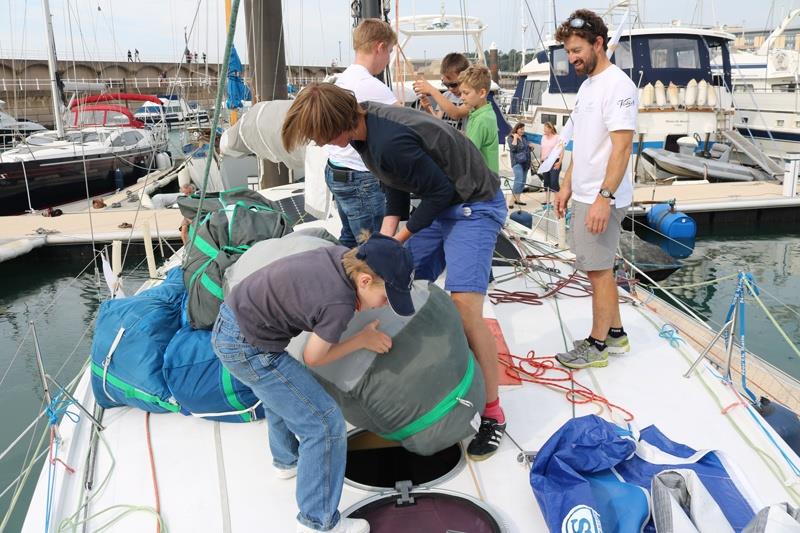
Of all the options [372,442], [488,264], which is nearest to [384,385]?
[372,442]

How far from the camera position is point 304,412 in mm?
2100

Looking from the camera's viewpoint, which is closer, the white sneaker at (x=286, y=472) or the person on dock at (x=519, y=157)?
the white sneaker at (x=286, y=472)

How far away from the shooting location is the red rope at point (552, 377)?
304 cm

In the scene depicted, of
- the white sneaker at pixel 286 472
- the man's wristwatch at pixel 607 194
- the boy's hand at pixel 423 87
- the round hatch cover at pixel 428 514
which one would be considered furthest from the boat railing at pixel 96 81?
the round hatch cover at pixel 428 514

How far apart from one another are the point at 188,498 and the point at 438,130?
5.73ft

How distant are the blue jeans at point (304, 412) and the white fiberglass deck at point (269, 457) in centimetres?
27

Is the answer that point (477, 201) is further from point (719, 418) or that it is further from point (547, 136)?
point (547, 136)

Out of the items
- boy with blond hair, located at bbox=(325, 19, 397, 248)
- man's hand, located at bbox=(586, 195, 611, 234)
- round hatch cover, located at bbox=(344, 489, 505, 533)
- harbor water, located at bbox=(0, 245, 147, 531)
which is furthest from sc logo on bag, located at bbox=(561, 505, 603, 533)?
harbor water, located at bbox=(0, 245, 147, 531)

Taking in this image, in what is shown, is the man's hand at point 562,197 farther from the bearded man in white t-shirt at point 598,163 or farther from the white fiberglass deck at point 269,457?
the white fiberglass deck at point 269,457

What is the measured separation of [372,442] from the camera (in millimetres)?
2768

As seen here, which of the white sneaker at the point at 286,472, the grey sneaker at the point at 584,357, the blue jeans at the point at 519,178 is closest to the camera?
the white sneaker at the point at 286,472

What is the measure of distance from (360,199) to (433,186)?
46.9 inches

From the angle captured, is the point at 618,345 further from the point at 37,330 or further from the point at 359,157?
the point at 37,330

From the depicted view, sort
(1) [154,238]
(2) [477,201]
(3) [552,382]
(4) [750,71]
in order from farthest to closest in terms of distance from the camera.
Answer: (4) [750,71] < (1) [154,238] < (3) [552,382] < (2) [477,201]
